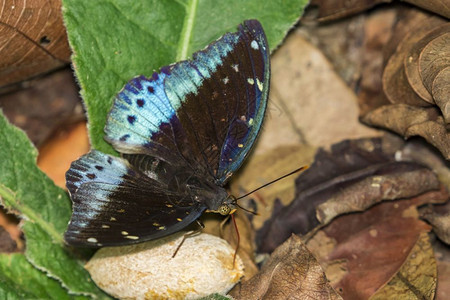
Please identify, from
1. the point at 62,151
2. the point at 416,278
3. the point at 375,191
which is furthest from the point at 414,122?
the point at 62,151

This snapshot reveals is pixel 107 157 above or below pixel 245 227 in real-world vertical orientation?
above

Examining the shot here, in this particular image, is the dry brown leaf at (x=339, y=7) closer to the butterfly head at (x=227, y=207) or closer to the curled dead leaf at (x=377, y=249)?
the curled dead leaf at (x=377, y=249)

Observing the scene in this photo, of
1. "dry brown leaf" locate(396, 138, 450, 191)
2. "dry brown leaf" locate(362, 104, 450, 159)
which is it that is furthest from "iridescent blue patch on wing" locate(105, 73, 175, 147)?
"dry brown leaf" locate(396, 138, 450, 191)

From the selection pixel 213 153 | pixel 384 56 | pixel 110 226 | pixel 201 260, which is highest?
pixel 384 56

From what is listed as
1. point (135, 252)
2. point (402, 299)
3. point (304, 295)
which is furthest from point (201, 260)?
point (402, 299)

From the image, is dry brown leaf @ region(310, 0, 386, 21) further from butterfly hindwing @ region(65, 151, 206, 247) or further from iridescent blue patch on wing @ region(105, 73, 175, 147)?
butterfly hindwing @ region(65, 151, 206, 247)

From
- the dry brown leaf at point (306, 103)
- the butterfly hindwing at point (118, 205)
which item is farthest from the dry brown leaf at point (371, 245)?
the butterfly hindwing at point (118, 205)

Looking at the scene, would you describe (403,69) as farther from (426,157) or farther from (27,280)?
(27,280)

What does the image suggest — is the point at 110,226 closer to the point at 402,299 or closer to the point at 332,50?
the point at 402,299
